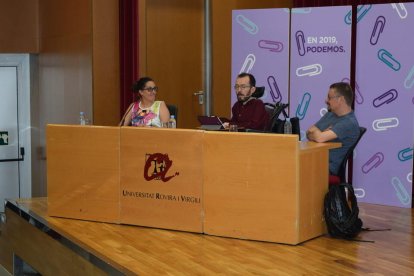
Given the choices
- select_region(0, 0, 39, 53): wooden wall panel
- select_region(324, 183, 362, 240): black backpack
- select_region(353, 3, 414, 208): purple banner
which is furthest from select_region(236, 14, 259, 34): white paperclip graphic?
select_region(0, 0, 39, 53): wooden wall panel

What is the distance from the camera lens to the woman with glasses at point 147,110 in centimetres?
651

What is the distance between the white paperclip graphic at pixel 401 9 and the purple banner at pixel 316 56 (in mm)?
449

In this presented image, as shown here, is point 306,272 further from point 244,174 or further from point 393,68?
point 393,68

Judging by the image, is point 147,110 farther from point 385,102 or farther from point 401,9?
point 401,9

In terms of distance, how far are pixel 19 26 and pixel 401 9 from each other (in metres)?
4.95

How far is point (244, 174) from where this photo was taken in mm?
5129

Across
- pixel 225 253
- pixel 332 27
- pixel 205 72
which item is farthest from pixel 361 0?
pixel 225 253

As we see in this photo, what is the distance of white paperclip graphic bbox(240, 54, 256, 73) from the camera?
24.5 ft

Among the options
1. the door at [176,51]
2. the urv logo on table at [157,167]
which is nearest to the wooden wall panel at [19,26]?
the door at [176,51]

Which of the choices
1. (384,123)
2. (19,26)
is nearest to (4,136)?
(19,26)

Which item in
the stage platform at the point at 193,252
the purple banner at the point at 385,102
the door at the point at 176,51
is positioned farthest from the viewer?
the door at the point at 176,51

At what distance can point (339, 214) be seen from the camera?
525 cm

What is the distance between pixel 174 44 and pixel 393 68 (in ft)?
9.39

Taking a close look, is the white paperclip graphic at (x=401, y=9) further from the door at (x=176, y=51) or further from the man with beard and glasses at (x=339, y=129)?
the door at (x=176, y=51)
